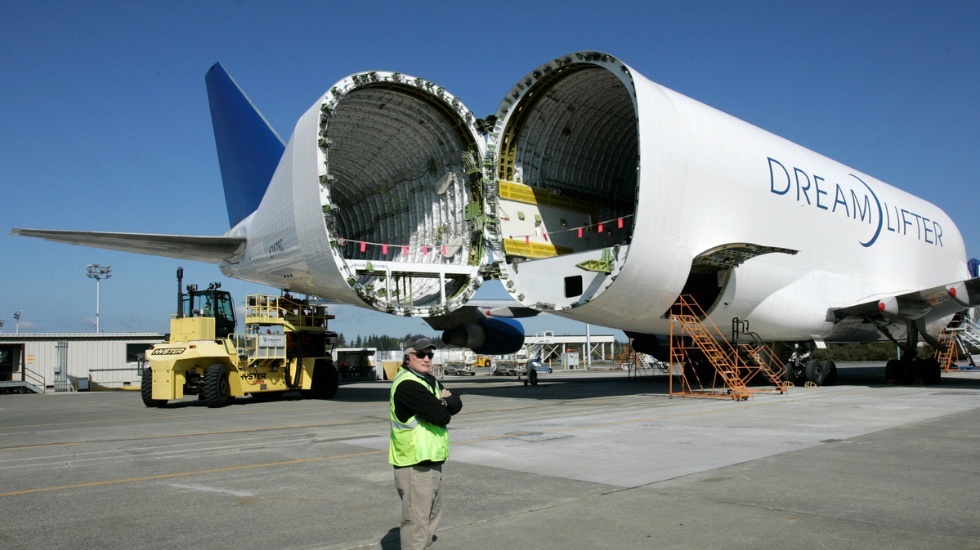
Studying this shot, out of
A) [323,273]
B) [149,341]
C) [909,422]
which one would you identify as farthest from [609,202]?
[149,341]

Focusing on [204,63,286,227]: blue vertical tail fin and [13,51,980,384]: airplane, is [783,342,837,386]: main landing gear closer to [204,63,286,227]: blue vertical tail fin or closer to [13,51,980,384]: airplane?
[13,51,980,384]: airplane

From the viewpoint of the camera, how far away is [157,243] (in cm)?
1703

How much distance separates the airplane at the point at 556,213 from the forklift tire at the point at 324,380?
112 inches

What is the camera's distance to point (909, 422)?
435 inches

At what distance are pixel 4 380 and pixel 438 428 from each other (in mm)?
33290

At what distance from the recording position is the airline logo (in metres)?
18.6

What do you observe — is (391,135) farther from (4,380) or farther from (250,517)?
(4,380)

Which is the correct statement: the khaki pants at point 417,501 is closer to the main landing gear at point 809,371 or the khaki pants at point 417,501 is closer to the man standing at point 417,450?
the man standing at point 417,450

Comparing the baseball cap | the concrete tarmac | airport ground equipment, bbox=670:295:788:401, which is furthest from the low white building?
the baseball cap

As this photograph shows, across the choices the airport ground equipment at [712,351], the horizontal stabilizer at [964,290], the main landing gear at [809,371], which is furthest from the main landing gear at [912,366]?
the airport ground equipment at [712,351]

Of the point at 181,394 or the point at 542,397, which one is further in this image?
the point at 542,397

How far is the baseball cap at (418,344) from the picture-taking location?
433 centimetres

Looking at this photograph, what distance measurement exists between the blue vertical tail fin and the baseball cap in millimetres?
15882

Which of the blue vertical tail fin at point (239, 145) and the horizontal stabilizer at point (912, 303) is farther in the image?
the blue vertical tail fin at point (239, 145)
